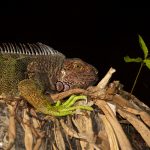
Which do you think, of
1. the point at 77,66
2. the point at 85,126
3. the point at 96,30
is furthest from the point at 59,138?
the point at 96,30

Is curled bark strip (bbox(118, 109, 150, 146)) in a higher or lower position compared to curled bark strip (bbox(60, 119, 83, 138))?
higher

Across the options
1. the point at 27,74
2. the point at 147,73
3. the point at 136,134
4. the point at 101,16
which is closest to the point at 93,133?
the point at 136,134

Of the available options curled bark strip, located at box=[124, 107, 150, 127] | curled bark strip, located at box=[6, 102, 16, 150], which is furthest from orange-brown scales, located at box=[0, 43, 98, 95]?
curled bark strip, located at box=[6, 102, 16, 150]

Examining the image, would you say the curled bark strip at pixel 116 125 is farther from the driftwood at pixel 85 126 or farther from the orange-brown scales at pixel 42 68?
the orange-brown scales at pixel 42 68

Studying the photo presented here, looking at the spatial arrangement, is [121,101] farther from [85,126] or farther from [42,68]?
[42,68]

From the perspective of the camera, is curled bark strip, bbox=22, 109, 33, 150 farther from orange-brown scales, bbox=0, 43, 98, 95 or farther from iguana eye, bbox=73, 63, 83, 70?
iguana eye, bbox=73, 63, 83, 70

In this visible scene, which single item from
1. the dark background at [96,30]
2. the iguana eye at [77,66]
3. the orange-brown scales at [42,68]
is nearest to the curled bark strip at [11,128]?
the orange-brown scales at [42,68]

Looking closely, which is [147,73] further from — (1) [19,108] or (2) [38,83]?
(1) [19,108]
